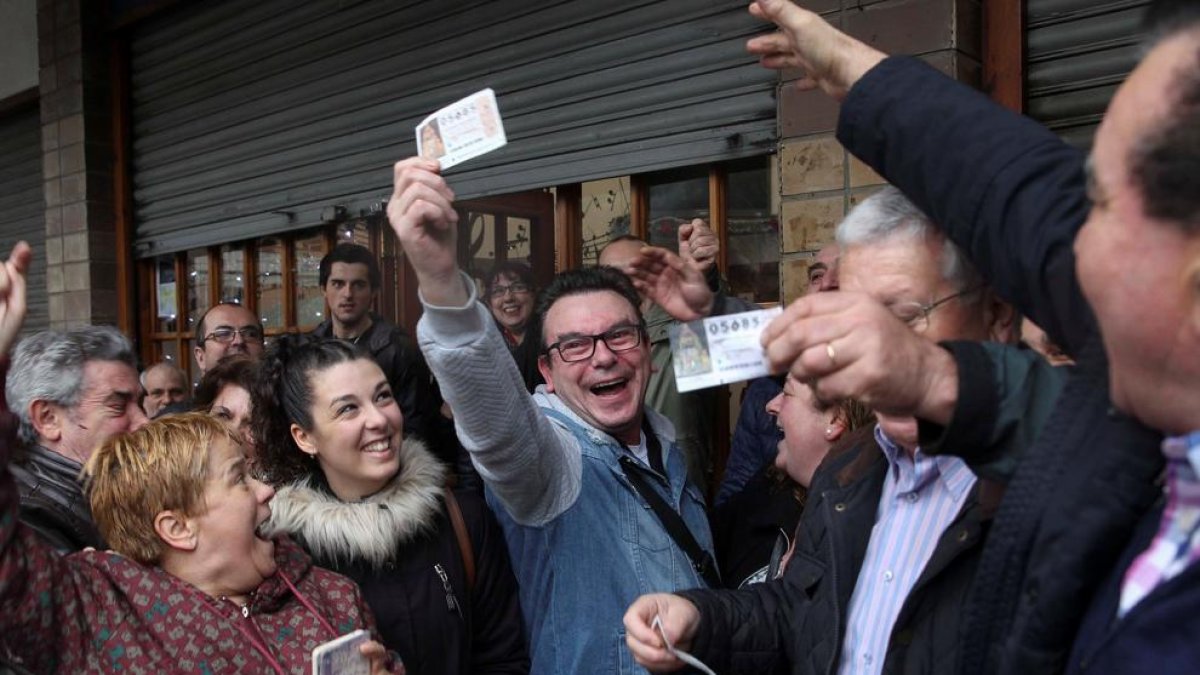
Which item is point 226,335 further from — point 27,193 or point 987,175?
point 27,193

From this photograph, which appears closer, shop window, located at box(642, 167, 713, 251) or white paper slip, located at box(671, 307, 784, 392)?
white paper slip, located at box(671, 307, 784, 392)

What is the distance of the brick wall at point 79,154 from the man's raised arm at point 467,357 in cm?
630

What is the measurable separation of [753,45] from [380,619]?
1452 mm

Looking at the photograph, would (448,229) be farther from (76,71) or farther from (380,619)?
(76,71)

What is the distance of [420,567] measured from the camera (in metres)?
2.03

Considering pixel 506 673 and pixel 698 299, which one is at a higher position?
pixel 698 299

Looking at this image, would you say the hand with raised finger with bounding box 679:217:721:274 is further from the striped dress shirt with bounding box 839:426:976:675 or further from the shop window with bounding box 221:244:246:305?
the shop window with bounding box 221:244:246:305

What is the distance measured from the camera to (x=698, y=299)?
1961mm

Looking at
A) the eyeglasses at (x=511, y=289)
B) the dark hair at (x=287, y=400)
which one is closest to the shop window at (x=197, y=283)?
the eyeglasses at (x=511, y=289)

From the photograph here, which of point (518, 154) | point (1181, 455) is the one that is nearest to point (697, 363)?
point (1181, 455)

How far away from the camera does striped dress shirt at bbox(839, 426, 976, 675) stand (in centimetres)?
134

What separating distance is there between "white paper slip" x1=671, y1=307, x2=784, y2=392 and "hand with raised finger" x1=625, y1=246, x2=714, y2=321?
2.63 feet

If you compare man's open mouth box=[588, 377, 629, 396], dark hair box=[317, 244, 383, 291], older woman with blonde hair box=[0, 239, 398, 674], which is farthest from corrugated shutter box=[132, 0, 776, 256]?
older woman with blonde hair box=[0, 239, 398, 674]

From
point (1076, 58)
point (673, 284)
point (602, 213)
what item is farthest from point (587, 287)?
point (602, 213)
